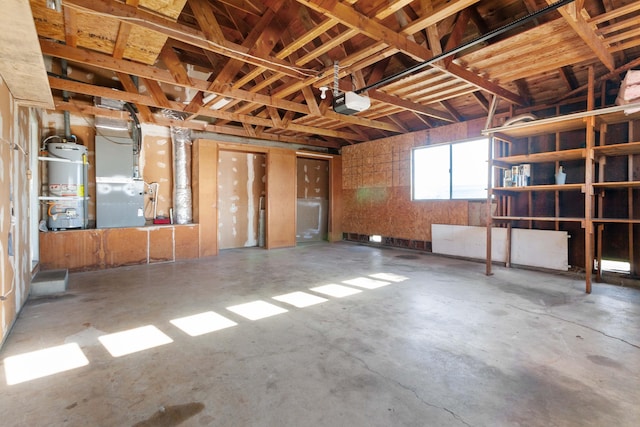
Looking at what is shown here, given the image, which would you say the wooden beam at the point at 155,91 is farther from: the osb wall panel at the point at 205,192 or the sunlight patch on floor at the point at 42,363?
the sunlight patch on floor at the point at 42,363

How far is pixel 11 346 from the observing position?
7.63 feet

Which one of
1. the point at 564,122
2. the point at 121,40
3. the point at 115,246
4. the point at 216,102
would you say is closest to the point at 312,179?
the point at 216,102

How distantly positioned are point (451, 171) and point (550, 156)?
2.09 metres

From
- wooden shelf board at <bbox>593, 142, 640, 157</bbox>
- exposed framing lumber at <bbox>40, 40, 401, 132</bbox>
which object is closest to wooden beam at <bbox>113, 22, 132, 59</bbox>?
exposed framing lumber at <bbox>40, 40, 401, 132</bbox>

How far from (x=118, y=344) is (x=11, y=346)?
0.80 m

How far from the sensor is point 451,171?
6.32 meters

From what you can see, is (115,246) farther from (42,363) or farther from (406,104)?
(406,104)

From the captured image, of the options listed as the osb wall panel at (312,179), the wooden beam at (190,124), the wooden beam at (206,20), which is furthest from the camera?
the osb wall panel at (312,179)

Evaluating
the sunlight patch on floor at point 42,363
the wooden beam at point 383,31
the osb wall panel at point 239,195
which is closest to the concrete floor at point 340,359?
the sunlight patch on floor at point 42,363

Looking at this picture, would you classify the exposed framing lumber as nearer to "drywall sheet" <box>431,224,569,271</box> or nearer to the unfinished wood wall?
the unfinished wood wall

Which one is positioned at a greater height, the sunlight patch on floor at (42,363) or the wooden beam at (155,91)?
the wooden beam at (155,91)

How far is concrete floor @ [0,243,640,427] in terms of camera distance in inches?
62.8

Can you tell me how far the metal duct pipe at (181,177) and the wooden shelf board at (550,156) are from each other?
18.5 feet

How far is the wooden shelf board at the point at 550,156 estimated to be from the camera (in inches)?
155
